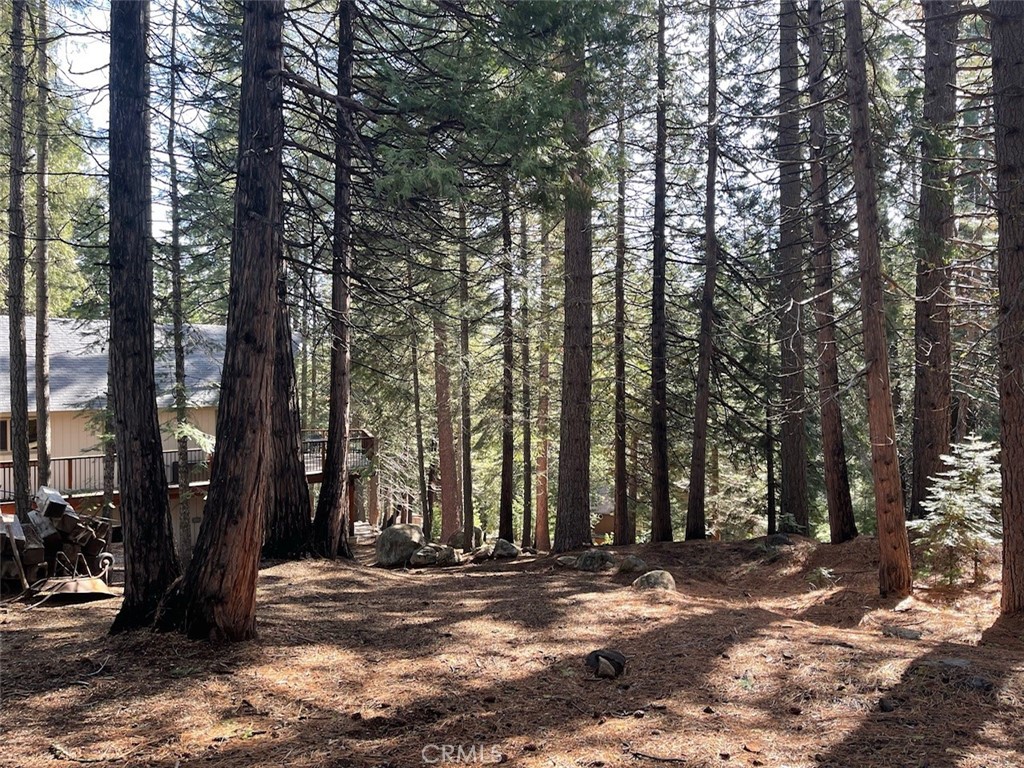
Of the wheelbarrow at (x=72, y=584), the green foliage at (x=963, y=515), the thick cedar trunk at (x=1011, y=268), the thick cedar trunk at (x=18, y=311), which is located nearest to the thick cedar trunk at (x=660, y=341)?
the green foliage at (x=963, y=515)

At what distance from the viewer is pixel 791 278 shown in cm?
1391

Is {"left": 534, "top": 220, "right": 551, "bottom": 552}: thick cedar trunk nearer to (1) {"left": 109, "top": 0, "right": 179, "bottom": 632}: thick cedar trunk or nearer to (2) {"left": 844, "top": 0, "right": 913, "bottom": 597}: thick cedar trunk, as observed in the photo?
(2) {"left": 844, "top": 0, "right": 913, "bottom": 597}: thick cedar trunk

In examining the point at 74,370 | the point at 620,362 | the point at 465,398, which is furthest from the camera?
the point at 74,370

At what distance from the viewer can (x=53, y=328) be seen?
22766 mm

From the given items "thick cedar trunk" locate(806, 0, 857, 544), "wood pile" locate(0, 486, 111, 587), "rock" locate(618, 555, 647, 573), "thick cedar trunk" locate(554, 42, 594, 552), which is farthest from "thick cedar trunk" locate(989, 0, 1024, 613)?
"wood pile" locate(0, 486, 111, 587)

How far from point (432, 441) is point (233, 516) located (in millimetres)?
20603

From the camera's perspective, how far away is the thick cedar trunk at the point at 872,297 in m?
→ 8.03

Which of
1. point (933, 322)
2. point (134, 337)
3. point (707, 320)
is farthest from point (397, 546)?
point (933, 322)

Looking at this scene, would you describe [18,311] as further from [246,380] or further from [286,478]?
[246,380]

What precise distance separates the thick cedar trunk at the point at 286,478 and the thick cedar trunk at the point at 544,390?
14.4 feet

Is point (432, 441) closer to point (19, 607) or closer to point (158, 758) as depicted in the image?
point (19, 607)

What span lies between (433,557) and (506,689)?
7929 millimetres

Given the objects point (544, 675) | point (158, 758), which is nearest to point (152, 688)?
point (158, 758)

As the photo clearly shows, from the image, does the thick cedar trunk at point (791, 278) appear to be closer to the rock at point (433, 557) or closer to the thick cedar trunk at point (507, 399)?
the thick cedar trunk at point (507, 399)
